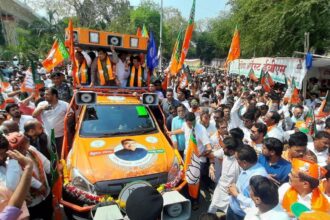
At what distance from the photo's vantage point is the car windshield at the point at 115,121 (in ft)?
16.4

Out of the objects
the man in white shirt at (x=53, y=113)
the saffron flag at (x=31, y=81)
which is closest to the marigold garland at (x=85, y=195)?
the man in white shirt at (x=53, y=113)

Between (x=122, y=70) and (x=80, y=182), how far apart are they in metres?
3.34

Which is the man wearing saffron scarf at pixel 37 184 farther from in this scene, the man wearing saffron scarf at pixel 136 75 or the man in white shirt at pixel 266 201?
the man wearing saffron scarf at pixel 136 75

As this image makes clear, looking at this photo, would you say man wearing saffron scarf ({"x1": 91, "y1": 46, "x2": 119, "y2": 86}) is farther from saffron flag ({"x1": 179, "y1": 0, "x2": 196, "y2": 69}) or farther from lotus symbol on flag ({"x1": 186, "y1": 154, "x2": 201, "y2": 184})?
lotus symbol on flag ({"x1": 186, "y1": 154, "x2": 201, "y2": 184})

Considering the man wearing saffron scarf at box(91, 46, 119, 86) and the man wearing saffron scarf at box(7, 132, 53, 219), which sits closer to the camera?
the man wearing saffron scarf at box(7, 132, 53, 219)

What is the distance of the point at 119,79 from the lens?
22.6 ft

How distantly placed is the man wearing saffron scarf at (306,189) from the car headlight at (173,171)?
1.93 meters

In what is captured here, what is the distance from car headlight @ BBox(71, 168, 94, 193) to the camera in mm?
4043

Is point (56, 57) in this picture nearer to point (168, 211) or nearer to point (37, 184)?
point (37, 184)

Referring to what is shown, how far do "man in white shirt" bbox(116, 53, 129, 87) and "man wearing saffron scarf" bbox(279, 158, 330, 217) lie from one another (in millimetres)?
4759

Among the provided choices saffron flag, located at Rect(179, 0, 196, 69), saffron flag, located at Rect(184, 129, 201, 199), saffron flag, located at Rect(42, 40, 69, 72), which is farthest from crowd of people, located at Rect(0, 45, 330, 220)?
saffron flag, located at Rect(42, 40, 69, 72)

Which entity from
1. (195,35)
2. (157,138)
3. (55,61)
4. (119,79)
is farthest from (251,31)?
(195,35)

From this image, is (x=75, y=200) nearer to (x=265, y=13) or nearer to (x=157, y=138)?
(x=157, y=138)

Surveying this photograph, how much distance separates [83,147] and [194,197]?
6.07 ft
